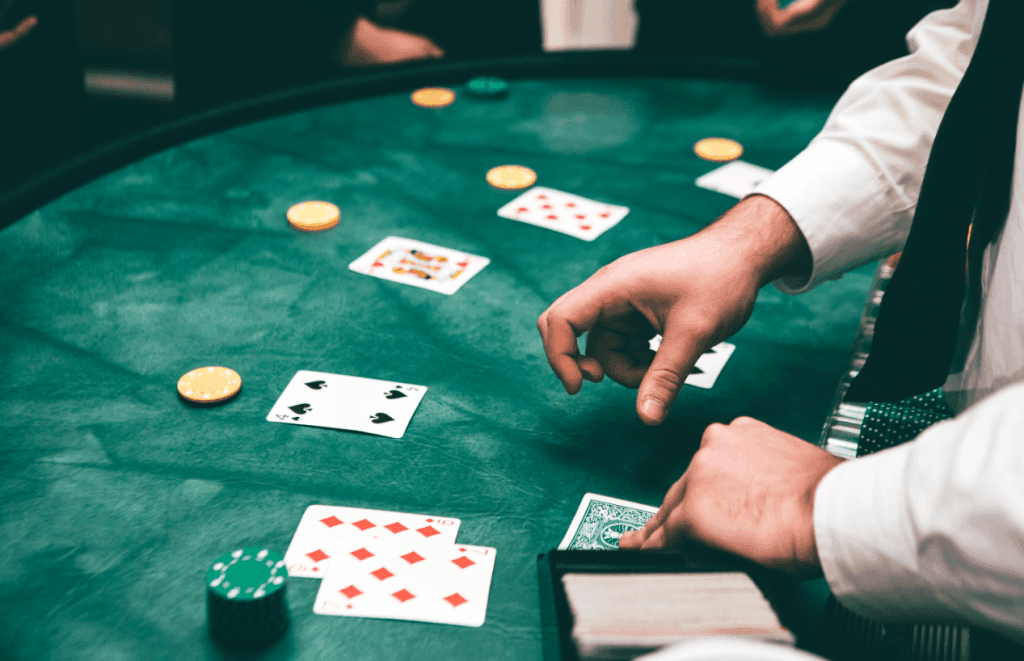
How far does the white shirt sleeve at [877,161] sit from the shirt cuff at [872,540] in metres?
0.58

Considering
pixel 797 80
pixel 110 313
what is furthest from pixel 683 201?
pixel 110 313

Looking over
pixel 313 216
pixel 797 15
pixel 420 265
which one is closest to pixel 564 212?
pixel 420 265

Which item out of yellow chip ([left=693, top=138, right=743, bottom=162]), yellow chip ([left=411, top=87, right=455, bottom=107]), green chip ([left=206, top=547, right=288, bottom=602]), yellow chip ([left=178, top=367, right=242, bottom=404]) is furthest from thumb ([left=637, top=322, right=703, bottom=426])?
yellow chip ([left=411, top=87, right=455, bottom=107])

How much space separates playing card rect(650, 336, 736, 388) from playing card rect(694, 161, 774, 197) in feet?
2.06

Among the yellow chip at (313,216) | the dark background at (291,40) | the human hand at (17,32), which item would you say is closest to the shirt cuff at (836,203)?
the yellow chip at (313,216)

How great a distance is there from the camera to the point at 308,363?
125cm

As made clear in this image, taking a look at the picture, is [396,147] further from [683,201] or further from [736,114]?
[736,114]

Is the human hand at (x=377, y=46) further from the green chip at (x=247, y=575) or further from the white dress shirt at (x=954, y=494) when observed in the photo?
the green chip at (x=247, y=575)

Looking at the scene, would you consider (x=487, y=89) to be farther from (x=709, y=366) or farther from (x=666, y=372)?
(x=666, y=372)

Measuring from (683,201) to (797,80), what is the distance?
3.09ft

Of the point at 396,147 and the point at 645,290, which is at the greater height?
the point at 645,290

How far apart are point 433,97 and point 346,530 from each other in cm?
162

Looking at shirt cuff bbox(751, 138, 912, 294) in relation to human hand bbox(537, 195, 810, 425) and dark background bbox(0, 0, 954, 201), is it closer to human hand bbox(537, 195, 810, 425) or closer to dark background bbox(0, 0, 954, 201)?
human hand bbox(537, 195, 810, 425)

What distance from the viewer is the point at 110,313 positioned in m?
1.35
